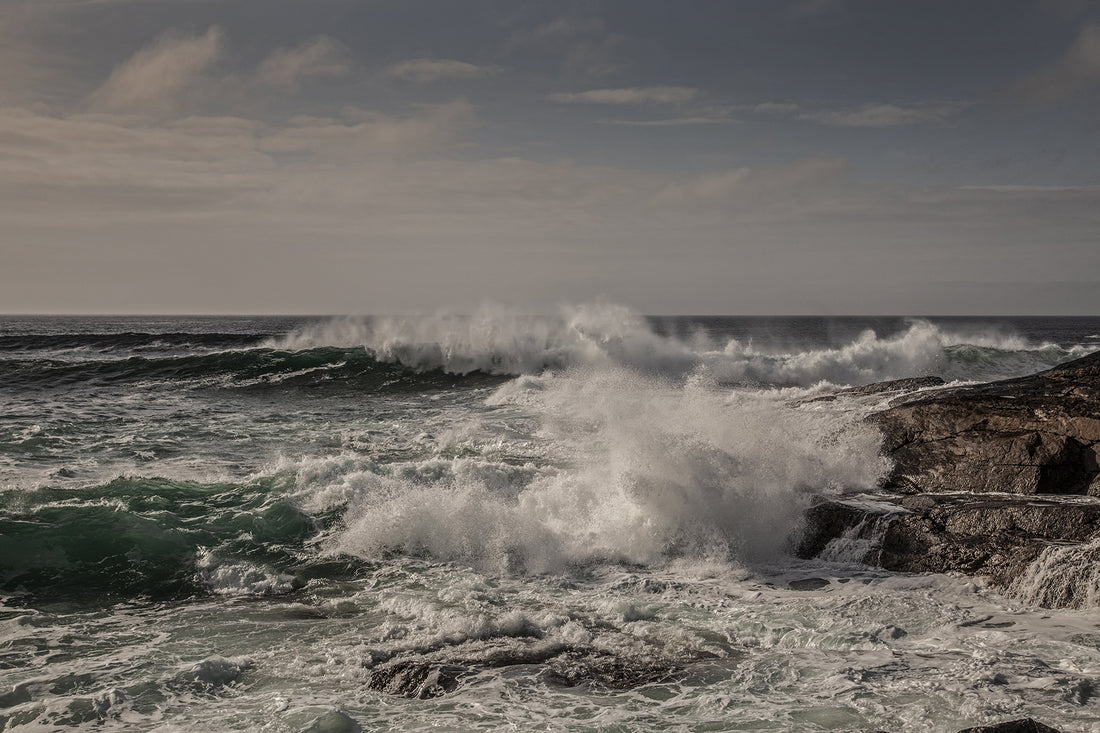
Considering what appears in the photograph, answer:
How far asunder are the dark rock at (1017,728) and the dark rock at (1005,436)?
4.88 meters

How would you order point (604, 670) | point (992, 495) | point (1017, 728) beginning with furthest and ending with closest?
1. point (992, 495)
2. point (604, 670)
3. point (1017, 728)

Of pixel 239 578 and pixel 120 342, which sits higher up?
pixel 120 342

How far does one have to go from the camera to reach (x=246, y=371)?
25.4 m

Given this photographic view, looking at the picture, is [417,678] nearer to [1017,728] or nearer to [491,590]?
[491,590]

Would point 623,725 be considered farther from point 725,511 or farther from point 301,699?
point 725,511

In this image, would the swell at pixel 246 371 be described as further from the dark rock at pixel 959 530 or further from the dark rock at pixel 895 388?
the dark rock at pixel 959 530

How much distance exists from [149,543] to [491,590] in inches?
158

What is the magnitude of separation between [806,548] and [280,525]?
6128mm

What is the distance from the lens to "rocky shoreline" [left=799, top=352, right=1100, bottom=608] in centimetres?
668

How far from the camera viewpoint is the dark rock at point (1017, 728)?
4066 mm

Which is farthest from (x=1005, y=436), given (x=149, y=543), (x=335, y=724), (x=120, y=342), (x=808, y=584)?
(x=120, y=342)

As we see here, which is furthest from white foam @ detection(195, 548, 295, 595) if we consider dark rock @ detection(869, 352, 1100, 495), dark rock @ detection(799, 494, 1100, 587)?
dark rock @ detection(869, 352, 1100, 495)

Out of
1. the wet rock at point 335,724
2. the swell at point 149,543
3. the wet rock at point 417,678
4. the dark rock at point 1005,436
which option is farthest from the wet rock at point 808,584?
the swell at point 149,543

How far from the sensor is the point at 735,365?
24.1 m
